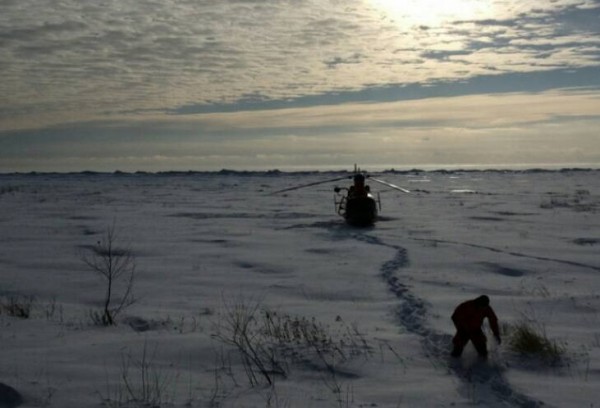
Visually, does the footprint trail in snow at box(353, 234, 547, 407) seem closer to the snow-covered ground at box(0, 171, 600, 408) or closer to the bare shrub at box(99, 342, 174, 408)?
the snow-covered ground at box(0, 171, 600, 408)


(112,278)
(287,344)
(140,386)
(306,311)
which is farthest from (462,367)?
(112,278)

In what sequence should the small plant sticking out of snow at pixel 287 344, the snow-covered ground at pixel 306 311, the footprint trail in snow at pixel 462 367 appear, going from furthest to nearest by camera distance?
the small plant sticking out of snow at pixel 287 344 < the snow-covered ground at pixel 306 311 < the footprint trail in snow at pixel 462 367

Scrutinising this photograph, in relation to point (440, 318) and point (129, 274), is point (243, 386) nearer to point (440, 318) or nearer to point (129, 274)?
point (440, 318)

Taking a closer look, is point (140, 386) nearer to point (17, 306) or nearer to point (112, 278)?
point (17, 306)

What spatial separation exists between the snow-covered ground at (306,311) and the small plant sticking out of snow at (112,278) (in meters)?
0.20

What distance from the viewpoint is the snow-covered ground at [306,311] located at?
6750 mm

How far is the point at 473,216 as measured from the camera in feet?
94.3

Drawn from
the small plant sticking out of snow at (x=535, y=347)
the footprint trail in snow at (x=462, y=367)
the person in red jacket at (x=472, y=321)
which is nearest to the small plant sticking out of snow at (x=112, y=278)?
the footprint trail in snow at (x=462, y=367)

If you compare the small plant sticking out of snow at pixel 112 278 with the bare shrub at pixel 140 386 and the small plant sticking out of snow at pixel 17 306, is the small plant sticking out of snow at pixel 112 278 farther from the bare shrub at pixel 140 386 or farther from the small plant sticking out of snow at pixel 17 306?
the bare shrub at pixel 140 386

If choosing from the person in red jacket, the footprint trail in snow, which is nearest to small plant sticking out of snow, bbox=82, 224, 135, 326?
the footprint trail in snow

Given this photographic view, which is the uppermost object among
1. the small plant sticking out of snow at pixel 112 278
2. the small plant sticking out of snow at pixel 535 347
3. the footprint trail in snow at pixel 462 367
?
the small plant sticking out of snow at pixel 535 347

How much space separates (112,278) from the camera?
13820mm

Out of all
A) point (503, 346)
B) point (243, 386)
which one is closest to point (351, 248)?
point (503, 346)

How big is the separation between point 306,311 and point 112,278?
4.90 metres
